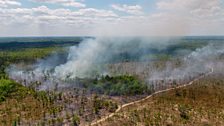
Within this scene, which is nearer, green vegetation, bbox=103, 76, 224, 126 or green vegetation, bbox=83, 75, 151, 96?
green vegetation, bbox=103, 76, 224, 126

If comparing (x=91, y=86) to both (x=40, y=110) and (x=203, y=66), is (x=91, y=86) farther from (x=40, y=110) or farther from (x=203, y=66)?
(x=203, y=66)

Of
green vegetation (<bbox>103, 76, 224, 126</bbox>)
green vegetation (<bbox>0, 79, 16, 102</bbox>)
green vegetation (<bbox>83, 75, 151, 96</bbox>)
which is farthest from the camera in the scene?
green vegetation (<bbox>83, 75, 151, 96</bbox>)

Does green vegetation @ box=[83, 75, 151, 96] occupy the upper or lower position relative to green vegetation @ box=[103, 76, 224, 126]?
upper

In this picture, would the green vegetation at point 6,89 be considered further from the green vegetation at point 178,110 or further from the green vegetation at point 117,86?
the green vegetation at point 178,110

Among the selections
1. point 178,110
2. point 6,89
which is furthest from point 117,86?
point 6,89

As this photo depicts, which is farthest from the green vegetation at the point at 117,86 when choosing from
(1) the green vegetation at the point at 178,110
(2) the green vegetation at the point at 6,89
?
(2) the green vegetation at the point at 6,89

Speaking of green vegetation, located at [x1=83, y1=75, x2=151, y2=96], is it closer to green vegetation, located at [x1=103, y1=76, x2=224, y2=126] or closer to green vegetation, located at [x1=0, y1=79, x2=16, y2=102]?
green vegetation, located at [x1=103, y1=76, x2=224, y2=126]

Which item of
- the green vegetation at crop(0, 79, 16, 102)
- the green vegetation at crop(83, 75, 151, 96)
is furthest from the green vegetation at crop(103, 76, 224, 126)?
the green vegetation at crop(0, 79, 16, 102)

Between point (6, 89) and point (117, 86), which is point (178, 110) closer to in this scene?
point (117, 86)

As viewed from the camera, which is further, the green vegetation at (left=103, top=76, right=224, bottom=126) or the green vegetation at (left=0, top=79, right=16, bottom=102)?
the green vegetation at (left=0, top=79, right=16, bottom=102)

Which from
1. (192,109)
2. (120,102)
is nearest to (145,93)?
(120,102)

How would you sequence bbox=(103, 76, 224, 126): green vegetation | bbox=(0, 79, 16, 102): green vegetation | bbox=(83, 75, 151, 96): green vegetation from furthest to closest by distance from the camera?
bbox=(83, 75, 151, 96): green vegetation → bbox=(0, 79, 16, 102): green vegetation → bbox=(103, 76, 224, 126): green vegetation
